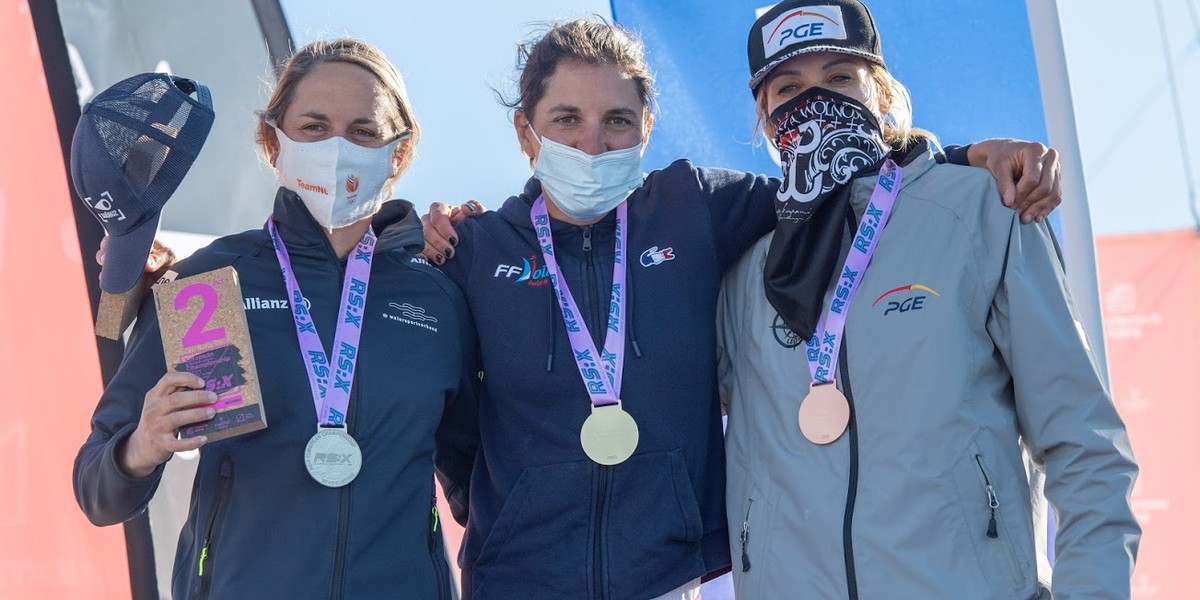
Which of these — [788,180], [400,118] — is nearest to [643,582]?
[788,180]

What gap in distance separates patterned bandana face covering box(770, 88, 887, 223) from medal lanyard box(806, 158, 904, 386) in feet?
0.31

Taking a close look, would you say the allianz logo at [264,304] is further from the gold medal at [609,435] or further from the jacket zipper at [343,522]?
the gold medal at [609,435]

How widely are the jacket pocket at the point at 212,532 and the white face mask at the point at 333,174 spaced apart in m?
0.64

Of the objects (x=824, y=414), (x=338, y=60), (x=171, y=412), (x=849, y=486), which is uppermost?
(x=338, y=60)

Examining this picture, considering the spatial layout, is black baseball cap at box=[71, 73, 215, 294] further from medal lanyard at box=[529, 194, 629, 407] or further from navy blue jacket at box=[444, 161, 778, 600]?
medal lanyard at box=[529, 194, 629, 407]

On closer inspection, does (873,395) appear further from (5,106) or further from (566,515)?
(5,106)

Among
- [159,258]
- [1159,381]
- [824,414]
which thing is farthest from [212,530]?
[1159,381]

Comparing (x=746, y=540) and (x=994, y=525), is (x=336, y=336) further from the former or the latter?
(x=994, y=525)

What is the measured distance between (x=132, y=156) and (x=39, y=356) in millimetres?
1734

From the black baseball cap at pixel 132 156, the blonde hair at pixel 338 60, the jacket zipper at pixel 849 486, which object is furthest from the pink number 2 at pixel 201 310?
the jacket zipper at pixel 849 486

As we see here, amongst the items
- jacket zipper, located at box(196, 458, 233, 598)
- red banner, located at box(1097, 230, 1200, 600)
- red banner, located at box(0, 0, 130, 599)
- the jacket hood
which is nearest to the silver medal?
jacket zipper, located at box(196, 458, 233, 598)

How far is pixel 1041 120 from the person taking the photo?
12.8ft

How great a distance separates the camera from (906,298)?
2.30m

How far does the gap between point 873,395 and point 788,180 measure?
21.7 inches
